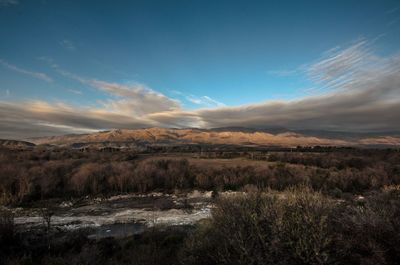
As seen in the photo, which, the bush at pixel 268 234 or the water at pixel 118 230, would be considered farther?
the water at pixel 118 230

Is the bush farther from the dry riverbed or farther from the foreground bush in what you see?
the dry riverbed

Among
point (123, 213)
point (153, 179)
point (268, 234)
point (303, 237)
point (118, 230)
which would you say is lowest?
point (123, 213)

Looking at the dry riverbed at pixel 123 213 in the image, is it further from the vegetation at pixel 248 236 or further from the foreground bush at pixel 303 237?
the foreground bush at pixel 303 237

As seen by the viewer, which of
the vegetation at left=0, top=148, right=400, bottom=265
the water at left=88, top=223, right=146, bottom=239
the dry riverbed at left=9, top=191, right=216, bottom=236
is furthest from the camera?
the dry riverbed at left=9, top=191, right=216, bottom=236

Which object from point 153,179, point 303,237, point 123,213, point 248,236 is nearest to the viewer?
point 303,237

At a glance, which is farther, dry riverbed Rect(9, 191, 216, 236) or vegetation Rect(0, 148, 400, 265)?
dry riverbed Rect(9, 191, 216, 236)

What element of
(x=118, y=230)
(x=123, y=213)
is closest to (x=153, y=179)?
(x=123, y=213)

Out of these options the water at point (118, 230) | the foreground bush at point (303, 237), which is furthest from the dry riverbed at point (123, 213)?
the foreground bush at point (303, 237)

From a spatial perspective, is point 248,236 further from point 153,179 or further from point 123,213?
point 153,179

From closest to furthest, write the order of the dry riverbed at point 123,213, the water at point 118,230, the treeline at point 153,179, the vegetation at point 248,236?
the vegetation at point 248,236, the water at point 118,230, the dry riverbed at point 123,213, the treeline at point 153,179

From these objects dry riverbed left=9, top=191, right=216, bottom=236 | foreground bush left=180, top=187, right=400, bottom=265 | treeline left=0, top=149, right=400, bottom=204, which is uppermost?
foreground bush left=180, top=187, right=400, bottom=265

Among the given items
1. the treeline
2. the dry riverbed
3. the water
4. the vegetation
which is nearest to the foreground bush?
the vegetation

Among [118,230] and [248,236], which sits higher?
[248,236]

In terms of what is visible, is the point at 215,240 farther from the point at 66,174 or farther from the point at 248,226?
the point at 66,174
